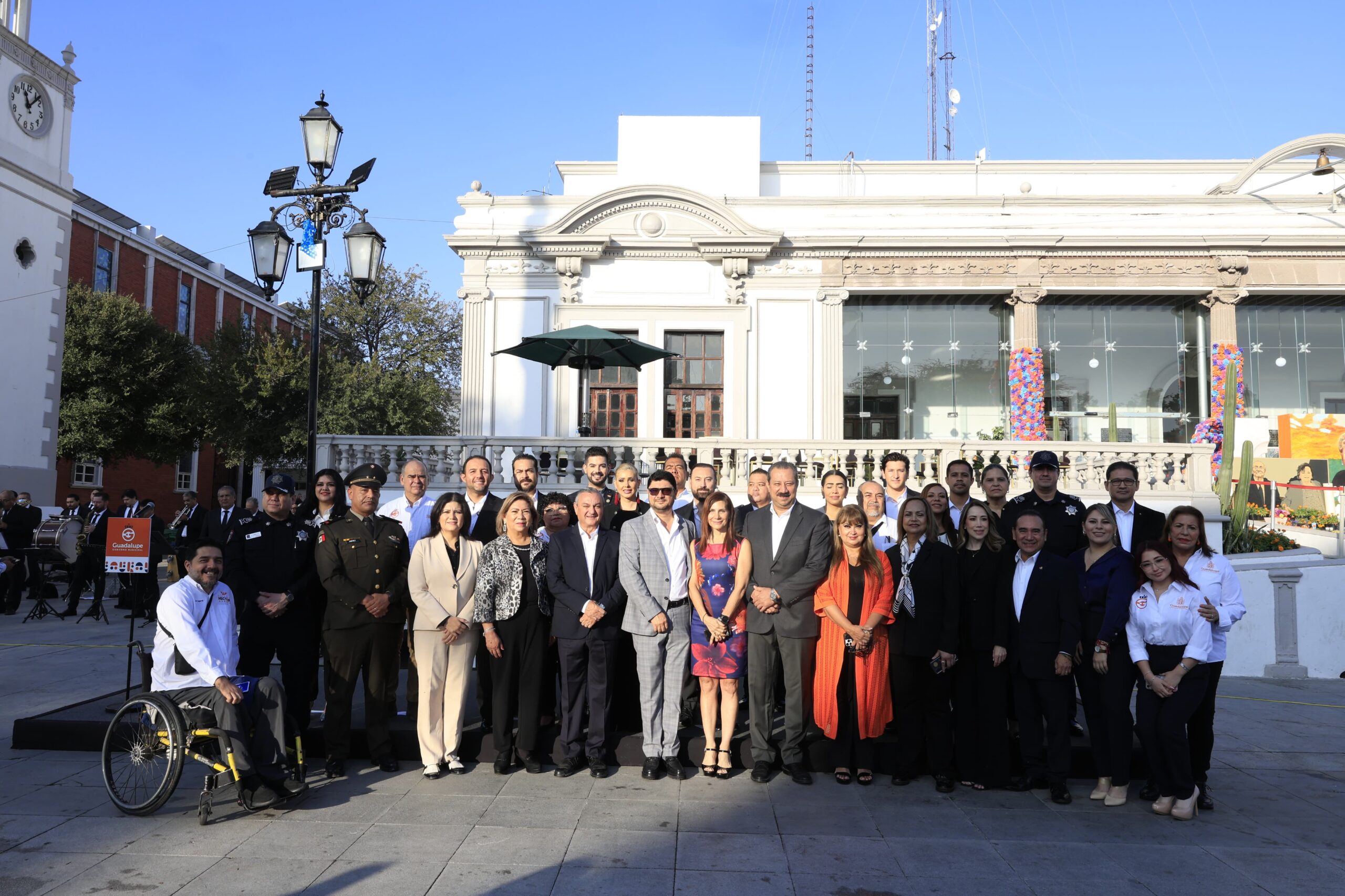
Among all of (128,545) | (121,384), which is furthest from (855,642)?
(121,384)

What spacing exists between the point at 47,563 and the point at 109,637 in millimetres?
3853

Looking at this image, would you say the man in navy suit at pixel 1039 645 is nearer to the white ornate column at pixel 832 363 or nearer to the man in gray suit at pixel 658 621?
the man in gray suit at pixel 658 621

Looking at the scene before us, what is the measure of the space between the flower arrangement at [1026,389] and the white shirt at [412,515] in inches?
607

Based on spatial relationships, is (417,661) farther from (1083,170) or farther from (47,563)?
(1083,170)

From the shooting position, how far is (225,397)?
2505cm

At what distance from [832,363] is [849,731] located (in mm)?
13611

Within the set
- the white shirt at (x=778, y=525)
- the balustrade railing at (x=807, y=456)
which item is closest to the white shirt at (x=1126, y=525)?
the white shirt at (x=778, y=525)

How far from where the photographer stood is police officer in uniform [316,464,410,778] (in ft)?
19.7

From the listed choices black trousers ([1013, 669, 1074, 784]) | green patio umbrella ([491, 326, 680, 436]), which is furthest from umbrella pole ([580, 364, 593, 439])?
black trousers ([1013, 669, 1074, 784])

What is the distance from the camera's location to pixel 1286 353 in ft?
67.3

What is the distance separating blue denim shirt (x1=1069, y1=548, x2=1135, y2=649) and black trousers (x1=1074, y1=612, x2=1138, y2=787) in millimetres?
67

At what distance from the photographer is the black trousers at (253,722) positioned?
16.8 feet

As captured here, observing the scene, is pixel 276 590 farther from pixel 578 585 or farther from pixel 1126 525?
pixel 1126 525

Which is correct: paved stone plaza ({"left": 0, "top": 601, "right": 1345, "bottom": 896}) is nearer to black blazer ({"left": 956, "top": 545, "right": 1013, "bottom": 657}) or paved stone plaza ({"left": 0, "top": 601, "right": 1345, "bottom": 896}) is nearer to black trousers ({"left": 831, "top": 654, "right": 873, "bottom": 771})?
black trousers ({"left": 831, "top": 654, "right": 873, "bottom": 771})
